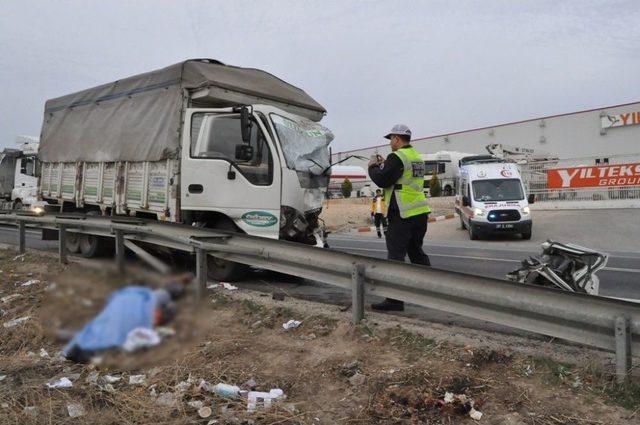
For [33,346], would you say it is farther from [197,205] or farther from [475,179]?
[475,179]

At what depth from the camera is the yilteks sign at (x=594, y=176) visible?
2419cm

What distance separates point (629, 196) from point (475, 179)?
1000 centimetres

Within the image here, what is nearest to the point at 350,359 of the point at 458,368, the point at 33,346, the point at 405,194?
the point at 458,368

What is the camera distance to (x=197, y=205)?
24.8ft

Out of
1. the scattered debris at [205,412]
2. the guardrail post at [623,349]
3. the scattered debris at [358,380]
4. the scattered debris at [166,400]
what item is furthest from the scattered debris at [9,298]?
the guardrail post at [623,349]

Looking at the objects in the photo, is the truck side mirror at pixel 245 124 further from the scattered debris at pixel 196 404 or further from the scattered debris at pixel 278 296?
the scattered debris at pixel 196 404

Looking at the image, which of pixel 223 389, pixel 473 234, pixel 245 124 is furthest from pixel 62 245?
pixel 473 234

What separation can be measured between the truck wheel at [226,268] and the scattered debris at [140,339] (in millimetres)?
5297

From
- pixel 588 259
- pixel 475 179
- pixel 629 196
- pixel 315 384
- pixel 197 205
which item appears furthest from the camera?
pixel 629 196

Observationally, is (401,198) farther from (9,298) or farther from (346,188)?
(346,188)

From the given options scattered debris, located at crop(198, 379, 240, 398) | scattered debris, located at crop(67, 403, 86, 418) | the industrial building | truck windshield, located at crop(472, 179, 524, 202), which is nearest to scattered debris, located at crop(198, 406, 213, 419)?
scattered debris, located at crop(198, 379, 240, 398)

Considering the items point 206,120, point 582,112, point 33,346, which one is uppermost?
point 582,112

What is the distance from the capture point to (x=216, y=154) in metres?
7.53

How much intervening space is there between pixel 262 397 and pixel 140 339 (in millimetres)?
1855
